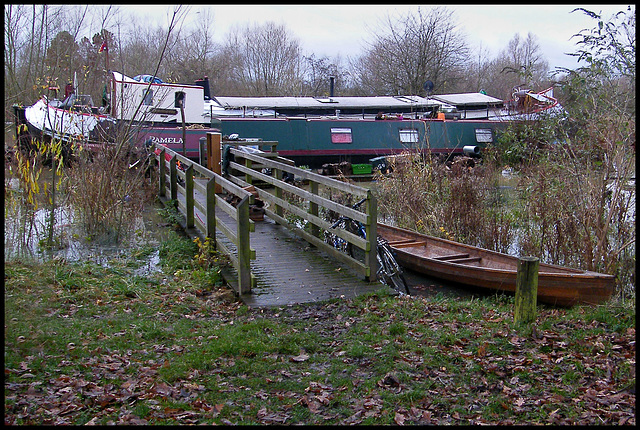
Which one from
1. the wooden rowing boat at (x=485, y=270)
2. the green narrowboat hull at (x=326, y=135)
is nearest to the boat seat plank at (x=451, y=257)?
the wooden rowing boat at (x=485, y=270)

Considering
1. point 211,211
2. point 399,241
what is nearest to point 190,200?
point 211,211

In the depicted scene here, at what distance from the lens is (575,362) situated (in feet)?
14.1

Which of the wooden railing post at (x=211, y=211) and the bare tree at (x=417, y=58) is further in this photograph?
the bare tree at (x=417, y=58)

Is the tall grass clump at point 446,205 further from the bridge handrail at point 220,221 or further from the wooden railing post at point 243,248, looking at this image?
the wooden railing post at point 243,248

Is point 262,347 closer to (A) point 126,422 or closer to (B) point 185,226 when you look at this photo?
(A) point 126,422

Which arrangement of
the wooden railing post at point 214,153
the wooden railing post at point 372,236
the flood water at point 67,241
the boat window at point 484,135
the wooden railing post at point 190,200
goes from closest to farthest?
the wooden railing post at point 372,236
the flood water at point 67,241
the wooden railing post at point 190,200
the wooden railing post at point 214,153
the boat window at point 484,135

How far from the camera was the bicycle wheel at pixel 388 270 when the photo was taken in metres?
7.47

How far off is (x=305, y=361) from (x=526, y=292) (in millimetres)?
2076

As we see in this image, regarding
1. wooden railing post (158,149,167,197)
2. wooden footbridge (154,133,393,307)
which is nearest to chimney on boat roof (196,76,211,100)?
wooden railing post (158,149,167,197)

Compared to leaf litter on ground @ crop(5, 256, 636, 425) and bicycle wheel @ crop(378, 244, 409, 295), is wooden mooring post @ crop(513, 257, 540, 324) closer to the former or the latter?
leaf litter on ground @ crop(5, 256, 636, 425)

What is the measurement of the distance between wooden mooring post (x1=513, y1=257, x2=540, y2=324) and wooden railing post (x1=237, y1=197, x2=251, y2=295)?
9.34 ft

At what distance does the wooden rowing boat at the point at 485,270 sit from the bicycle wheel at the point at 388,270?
0.82 metres

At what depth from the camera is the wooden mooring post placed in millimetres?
5215

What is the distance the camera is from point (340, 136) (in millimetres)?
22938
